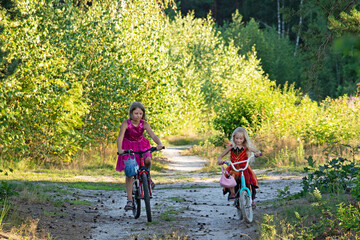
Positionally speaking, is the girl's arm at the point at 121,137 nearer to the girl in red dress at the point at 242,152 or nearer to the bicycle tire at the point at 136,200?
the bicycle tire at the point at 136,200

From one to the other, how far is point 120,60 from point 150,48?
1405mm

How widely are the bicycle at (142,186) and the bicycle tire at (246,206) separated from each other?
57.3 inches

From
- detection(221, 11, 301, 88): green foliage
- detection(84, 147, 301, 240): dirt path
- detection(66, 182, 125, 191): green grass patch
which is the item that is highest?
detection(221, 11, 301, 88): green foliage

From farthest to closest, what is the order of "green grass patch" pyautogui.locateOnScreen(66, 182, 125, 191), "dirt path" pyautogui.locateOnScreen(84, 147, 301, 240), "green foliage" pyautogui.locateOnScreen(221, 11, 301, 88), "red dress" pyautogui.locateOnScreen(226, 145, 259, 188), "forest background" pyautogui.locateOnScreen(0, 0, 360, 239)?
1. "green foliage" pyautogui.locateOnScreen(221, 11, 301, 88)
2. "forest background" pyautogui.locateOnScreen(0, 0, 360, 239)
3. "green grass patch" pyautogui.locateOnScreen(66, 182, 125, 191)
4. "red dress" pyautogui.locateOnScreen(226, 145, 259, 188)
5. "dirt path" pyautogui.locateOnScreen(84, 147, 301, 240)

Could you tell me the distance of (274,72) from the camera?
46062 millimetres

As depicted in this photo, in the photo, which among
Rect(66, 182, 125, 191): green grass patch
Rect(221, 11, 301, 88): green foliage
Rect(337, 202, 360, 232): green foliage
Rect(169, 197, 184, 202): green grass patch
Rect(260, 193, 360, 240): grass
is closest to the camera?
Rect(337, 202, 360, 232): green foliage

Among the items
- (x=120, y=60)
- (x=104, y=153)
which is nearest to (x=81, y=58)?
(x=120, y=60)

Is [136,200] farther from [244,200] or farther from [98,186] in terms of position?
[98,186]

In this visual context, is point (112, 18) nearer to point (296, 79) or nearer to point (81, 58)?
point (81, 58)

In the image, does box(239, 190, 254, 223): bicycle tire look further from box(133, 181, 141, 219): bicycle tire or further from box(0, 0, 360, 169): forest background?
box(0, 0, 360, 169): forest background

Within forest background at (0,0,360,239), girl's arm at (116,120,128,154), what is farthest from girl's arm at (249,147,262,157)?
forest background at (0,0,360,239)

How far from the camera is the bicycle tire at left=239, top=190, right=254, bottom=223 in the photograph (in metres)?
7.41

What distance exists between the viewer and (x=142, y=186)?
7930 mm

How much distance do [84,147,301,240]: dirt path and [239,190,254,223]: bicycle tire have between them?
0.12m
